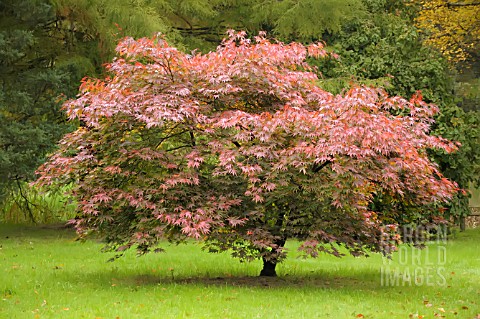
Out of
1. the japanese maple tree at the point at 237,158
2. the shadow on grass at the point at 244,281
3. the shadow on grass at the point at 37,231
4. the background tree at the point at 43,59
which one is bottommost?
the shadow on grass at the point at 244,281

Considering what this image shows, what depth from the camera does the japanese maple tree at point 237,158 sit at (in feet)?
30.8

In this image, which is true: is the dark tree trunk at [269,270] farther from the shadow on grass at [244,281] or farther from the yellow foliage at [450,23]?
the yellow foliage at [450,23]

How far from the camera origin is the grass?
324 inches

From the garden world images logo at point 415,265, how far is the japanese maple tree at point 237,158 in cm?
104

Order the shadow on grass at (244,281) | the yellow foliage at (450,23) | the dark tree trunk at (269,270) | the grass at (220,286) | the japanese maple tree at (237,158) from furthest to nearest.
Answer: the yellow foliage at (450,23) → the dark tree trunk at (269,270) → the shadow on grass at (244,281) → the japanese maple tree at (237,158) → the grass at (220,286)

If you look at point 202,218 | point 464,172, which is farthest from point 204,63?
point 464,172

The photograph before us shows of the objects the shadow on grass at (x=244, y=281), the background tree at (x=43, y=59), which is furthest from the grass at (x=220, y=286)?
the background tree at (x=43, y=59)

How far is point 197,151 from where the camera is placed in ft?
32.5

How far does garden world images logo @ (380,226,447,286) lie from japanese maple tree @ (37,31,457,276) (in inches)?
41.1

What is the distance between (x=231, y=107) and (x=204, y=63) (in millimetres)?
780

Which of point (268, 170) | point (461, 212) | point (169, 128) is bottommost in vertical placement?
point (461, 212)

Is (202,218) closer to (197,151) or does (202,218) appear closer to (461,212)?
(197,151)

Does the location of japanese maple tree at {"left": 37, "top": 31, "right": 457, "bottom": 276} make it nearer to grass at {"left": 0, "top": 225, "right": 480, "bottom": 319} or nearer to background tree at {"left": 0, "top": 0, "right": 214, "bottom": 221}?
grass at {"left": 0, "top": 225, "right": 480, "bottom": 319}

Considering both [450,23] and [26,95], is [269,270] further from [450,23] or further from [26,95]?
[450,23]
